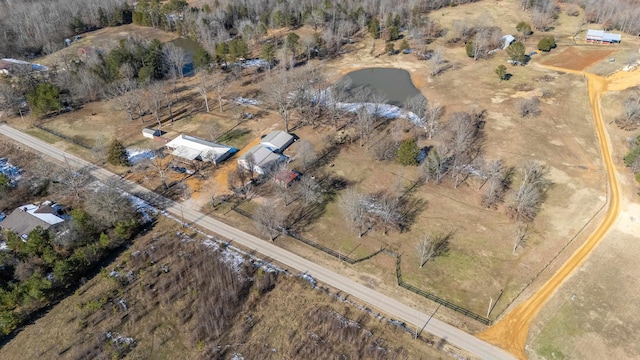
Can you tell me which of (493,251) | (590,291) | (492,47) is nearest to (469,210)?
(493,251)

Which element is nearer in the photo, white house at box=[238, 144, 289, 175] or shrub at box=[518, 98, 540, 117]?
white house at box=[238, 144, 289, 175]

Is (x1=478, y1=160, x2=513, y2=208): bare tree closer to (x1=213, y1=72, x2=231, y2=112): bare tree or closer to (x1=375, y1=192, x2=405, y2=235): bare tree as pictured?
(x1=375, y1=192, x2=405, y2=235): bare tree

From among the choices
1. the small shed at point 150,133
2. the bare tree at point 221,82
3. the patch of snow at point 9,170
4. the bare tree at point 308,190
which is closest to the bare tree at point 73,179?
the patch of snow at point 9,170

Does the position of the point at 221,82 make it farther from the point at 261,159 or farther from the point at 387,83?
the point at 261,159

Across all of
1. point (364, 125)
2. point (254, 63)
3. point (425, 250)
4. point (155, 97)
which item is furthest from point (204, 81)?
point (425, 250)

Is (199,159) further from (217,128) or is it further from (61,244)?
(61,244)

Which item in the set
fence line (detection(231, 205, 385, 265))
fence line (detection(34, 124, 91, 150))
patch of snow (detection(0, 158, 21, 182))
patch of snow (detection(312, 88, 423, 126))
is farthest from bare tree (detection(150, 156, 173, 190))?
patch of snow (detection(312, 88, 423, 126))

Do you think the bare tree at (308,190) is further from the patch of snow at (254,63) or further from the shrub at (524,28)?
the shrub at (524,28)
